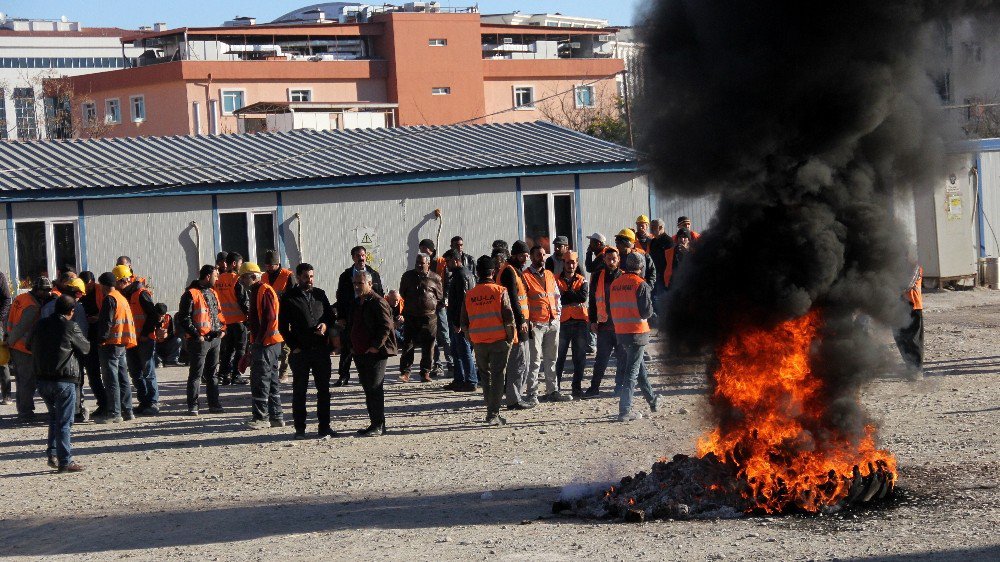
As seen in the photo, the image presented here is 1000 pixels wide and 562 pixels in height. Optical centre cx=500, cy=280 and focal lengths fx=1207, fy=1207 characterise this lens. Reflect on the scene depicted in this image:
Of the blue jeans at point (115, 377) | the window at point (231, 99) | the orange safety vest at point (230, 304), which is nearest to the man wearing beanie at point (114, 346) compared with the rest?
the blue jeans at point (115, 377)

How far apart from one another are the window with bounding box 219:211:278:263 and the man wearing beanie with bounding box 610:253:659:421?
11.3m

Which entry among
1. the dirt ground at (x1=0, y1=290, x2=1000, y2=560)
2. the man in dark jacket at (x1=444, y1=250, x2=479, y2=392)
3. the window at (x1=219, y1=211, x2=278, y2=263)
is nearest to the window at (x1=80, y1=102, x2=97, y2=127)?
the window at (x1=219, y1=211, x2=278, y2=263)

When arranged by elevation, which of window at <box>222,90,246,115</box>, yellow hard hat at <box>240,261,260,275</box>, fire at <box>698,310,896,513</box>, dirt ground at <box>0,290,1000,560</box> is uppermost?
window at <box>222,90,246,115</box>

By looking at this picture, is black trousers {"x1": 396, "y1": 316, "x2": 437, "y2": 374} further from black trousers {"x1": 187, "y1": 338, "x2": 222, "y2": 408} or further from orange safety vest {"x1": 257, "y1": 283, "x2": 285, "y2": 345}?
orange safety vest {"x1": 257, "y1": 283, "x2": 285, "y2": 345}

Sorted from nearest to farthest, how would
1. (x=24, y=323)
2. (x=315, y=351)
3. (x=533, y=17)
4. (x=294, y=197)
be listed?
(x=315, y=351)
(x=24, y=323)
(x=294, y=197)
(x=533, y=17)

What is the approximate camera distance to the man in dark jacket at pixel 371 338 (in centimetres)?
1207

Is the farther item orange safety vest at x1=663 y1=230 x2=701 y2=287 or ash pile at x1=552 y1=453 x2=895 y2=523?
orange safety vest at x1=663 y1=230 x2=701 y2=287

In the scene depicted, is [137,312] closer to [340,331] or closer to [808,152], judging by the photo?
[340,331]

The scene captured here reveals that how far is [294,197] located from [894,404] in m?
13.0

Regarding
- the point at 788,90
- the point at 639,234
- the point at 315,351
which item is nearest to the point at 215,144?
the point at 639,234

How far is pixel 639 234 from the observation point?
1777 centimetres

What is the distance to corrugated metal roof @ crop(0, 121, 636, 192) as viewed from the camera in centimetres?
2186

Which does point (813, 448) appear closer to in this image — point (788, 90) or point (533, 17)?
point (788, 90)

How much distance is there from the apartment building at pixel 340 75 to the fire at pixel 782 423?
1836 inches
